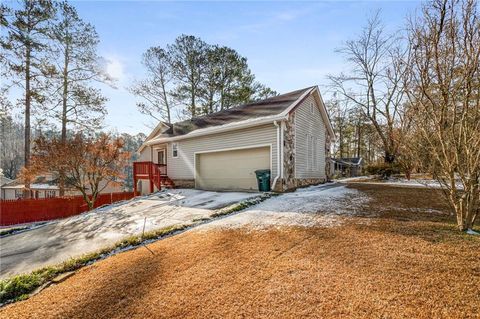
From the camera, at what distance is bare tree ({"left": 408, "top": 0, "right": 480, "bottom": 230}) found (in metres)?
3.91

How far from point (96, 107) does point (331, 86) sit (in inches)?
742

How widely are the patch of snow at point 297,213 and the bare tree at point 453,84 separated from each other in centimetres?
226

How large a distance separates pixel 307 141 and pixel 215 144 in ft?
15.2

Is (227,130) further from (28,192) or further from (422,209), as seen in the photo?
(28,192)

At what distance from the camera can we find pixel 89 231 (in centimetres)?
759

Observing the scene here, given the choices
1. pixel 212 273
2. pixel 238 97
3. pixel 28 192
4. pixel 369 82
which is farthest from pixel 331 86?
pixel 28 192

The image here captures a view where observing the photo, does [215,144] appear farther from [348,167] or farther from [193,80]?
[348,167]

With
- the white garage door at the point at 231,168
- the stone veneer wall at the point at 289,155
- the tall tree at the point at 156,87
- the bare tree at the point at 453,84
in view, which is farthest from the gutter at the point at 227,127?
the tall tree at the point at 156,87

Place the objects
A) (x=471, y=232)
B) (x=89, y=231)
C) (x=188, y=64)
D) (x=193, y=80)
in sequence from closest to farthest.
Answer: (x=471, y=232), (x=89, y=231), (x=188, y=64), (x=193, y=80)

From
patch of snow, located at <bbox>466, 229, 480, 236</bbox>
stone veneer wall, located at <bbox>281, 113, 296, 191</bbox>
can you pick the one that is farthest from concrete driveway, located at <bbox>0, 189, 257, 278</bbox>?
patch of snow, located at <bbox>466, 229, 480, 236</bbox>

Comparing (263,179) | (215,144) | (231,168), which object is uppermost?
(215,144)

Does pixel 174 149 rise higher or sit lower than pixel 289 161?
higher

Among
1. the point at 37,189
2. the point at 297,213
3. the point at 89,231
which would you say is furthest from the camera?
the point at 37,189

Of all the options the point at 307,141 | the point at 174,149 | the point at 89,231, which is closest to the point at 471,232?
the point at 307,141
